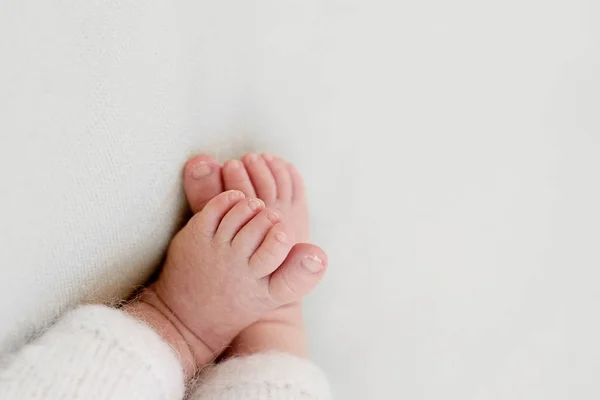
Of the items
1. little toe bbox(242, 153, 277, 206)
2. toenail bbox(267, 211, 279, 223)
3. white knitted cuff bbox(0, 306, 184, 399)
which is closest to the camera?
white knitted cuff bbox(0, 306, 184, 399)

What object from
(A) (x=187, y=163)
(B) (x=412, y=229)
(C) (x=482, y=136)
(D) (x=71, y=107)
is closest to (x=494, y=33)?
(C) (x=482, y=136)

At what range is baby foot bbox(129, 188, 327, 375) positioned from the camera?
615mm

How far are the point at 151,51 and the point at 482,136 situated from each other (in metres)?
0.38

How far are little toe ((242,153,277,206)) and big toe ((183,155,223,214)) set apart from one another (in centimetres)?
4

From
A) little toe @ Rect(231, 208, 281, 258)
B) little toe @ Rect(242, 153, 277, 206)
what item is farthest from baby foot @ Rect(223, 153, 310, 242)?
little toe @ Rect(231, 208, 281, 258)

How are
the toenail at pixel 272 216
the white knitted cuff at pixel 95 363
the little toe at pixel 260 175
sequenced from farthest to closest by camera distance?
1. the little toe at pixel 260 175
2. the toenail at pixel 272 216
3. the white knitted cuff at pixel 95 363

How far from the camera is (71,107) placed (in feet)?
1.68

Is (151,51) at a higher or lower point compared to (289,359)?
higher

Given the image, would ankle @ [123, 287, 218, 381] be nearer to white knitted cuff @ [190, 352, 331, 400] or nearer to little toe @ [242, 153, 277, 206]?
white knitted cuff @ [190, 352, 331, 400]

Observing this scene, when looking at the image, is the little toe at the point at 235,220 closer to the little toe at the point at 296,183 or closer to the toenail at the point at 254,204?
the toenail at the point at 254,204

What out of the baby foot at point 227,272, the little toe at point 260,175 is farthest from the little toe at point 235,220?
the little toe at point 260,175

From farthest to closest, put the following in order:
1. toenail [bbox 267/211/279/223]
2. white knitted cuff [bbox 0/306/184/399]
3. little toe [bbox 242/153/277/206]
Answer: little toe [bbox 242/153/277/206] < toenail [bbox 267/211/279/223] < white knitted cuff [bbox 0/306/184/399]

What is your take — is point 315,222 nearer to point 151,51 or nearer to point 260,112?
point 260,112

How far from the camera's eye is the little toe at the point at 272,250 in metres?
0.60
